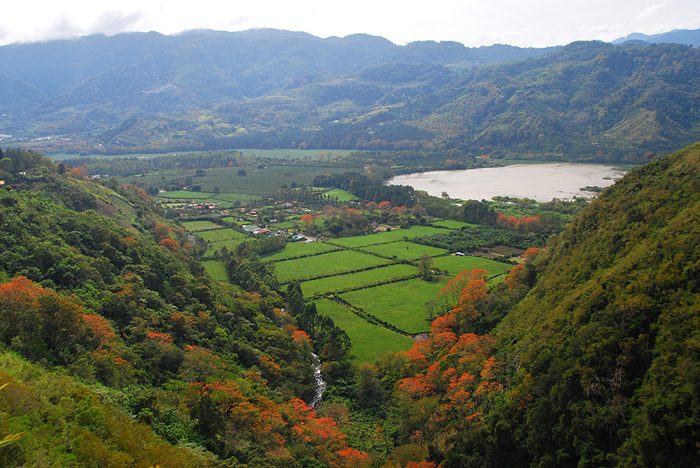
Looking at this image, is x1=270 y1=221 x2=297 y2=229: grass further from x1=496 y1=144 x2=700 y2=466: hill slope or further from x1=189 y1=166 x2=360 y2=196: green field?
x1=496 y1=144 x2=700 y2=466: hill slope

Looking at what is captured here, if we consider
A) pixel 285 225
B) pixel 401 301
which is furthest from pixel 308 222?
pixel 401 301

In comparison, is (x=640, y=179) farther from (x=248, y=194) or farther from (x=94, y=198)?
(x=248, y=194)

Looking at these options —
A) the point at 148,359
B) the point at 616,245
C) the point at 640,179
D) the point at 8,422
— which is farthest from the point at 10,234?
the point at 640,179

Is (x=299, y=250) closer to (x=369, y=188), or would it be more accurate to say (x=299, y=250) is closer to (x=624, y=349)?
(x=369, y=188)

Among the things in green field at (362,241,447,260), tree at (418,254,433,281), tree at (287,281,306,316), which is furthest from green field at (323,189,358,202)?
tree at (287,281,306,316)

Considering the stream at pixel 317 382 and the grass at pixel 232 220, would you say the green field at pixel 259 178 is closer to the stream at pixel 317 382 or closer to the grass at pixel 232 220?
the grass at pixel 232 220
